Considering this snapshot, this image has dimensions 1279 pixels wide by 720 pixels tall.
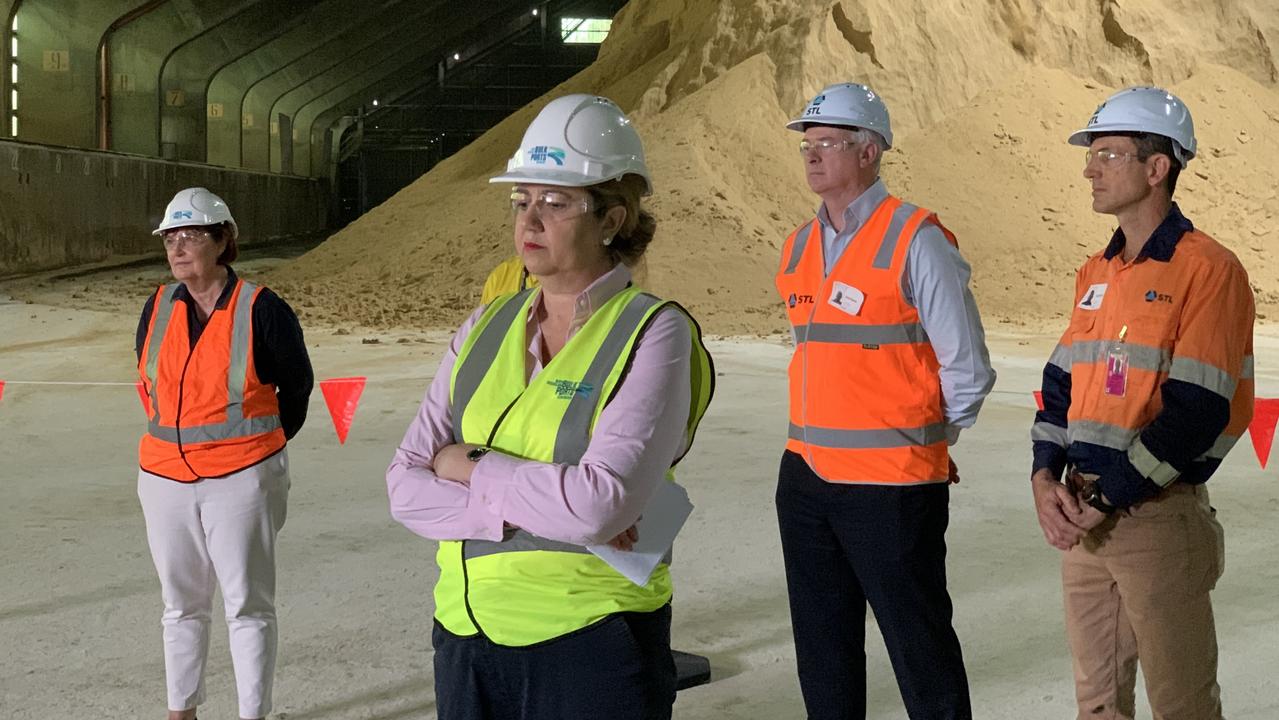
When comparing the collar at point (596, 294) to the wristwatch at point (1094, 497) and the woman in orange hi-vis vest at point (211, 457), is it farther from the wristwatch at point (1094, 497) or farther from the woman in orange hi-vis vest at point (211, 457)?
the woman in orange hi-vis vest at point (211, 457)

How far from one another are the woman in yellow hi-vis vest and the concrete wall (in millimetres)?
19798

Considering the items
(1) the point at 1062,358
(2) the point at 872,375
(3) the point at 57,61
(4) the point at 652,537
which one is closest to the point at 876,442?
(2) the point at 872,375

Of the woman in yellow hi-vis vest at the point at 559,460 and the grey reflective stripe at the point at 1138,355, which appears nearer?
the woman in yellow hi-vis vest at the point at 559,460

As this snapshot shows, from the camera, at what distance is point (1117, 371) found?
10.6ft

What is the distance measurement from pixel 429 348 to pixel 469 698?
491 inches

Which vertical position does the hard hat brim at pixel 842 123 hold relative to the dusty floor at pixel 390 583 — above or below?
above

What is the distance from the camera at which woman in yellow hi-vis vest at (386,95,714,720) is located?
2129 millimetres

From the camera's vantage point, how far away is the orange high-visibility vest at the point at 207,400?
156 inches

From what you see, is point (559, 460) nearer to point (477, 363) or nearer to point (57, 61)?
point (477, 363)

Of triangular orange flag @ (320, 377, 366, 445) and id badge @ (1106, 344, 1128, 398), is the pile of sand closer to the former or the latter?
triangular orange flag @ (320, 377, 366, 445)

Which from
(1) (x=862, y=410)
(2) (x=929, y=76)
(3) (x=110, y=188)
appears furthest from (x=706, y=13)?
(1) (x=862, y=410)

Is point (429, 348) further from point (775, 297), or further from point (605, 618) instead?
point (605, 618)

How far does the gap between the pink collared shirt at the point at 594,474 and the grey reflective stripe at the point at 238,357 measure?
1885mm

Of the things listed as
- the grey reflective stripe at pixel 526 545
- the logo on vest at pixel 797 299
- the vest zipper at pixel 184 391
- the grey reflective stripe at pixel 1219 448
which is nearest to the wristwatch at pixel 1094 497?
the grey reflective stripe at pixel 1219 448
